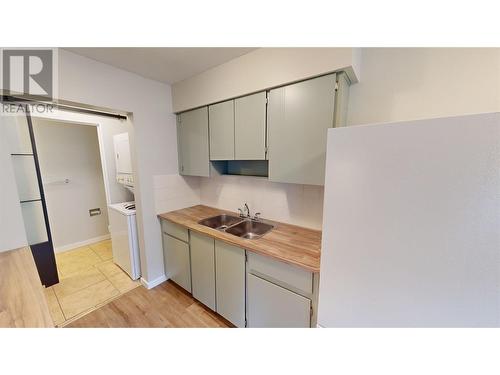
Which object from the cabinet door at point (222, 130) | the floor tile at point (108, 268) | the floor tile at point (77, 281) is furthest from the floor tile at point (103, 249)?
the cabinet door at point (222, 130)

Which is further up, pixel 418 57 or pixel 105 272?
pixel 418 57

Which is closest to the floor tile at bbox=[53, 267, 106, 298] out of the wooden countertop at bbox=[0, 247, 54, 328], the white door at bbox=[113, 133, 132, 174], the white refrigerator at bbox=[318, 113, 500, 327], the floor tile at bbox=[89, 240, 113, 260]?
the floor tile at bbox=[89, 240, 113, 260]

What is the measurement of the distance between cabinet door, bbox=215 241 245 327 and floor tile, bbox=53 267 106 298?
5.53 feet

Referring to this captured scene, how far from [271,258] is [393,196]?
788mm

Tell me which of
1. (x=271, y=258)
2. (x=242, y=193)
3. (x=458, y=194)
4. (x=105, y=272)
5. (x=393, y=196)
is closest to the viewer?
(x=458, y=194)

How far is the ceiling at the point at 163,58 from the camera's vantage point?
1319mm

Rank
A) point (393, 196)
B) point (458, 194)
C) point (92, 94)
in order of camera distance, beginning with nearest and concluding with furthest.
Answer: point (458, 194) < point (393, 196) < point (92, 94)

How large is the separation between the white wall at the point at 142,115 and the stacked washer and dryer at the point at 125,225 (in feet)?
0.50

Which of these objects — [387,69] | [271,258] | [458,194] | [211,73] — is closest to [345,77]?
[387,69]

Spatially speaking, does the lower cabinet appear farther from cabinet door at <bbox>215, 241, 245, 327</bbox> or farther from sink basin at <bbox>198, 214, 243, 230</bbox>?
sink basin at <bbox>198, 214, 243, 230</bbox>

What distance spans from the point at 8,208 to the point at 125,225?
2.92 ft
